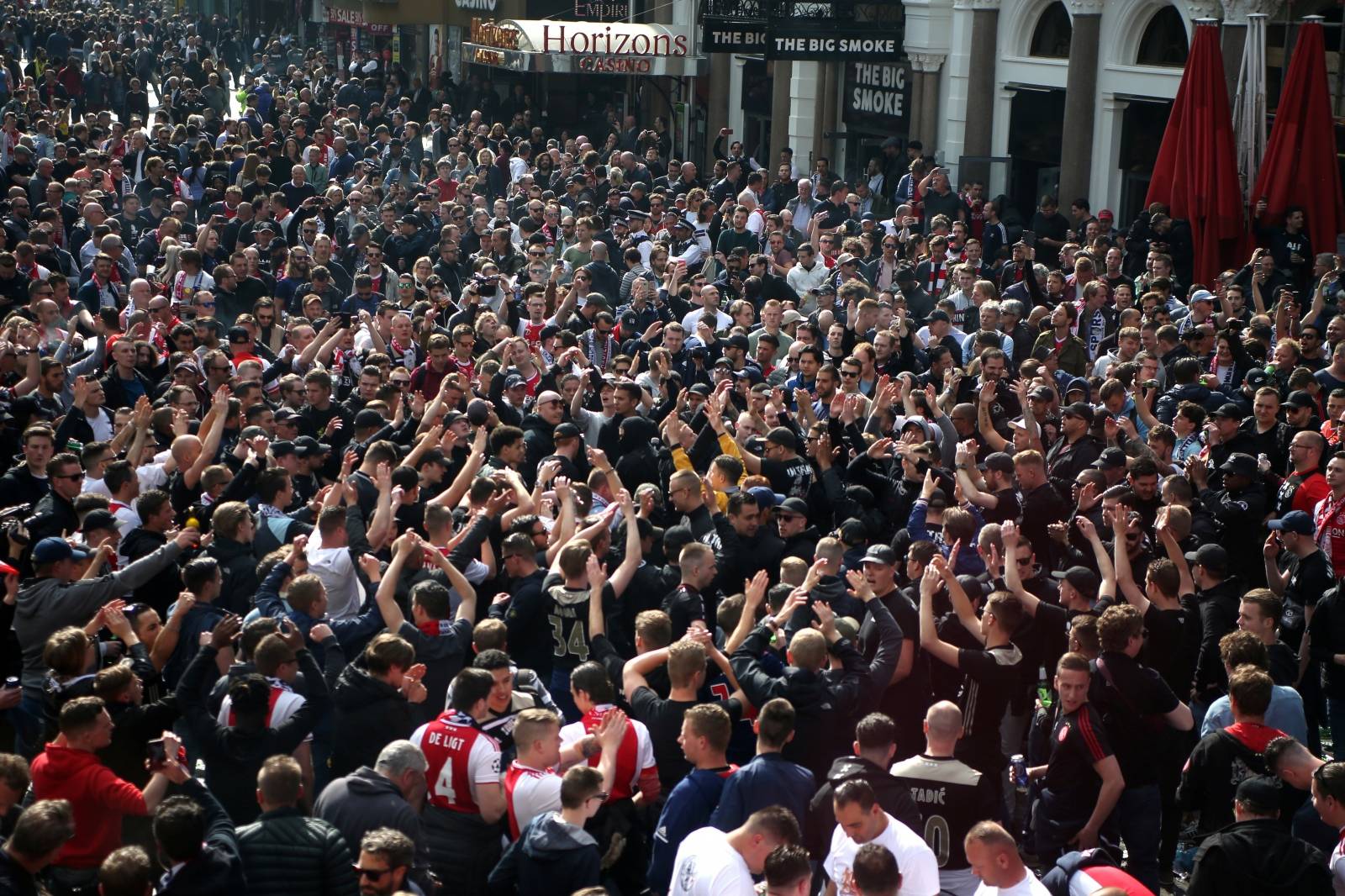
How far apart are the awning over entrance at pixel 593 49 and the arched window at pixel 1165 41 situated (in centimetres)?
990

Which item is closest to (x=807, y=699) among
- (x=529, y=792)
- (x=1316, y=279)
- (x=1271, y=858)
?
→ (x=529, y=792)

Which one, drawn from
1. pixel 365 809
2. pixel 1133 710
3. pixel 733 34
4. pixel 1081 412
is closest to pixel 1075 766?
pixel 1133 710

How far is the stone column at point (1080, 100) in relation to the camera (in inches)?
806

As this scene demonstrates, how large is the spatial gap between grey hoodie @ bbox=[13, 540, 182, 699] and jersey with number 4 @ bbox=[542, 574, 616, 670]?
225 cm

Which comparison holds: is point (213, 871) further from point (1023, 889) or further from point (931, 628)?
point (931, 628)

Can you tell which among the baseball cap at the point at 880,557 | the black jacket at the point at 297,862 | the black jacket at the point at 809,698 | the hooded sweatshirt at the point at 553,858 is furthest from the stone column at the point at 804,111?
the black jacket at the point at 297,862

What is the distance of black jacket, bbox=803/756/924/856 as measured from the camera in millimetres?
6074

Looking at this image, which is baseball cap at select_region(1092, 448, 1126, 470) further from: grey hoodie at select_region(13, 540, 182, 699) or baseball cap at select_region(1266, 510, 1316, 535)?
grey hoodie at select_region(13, 540, 182, 699)

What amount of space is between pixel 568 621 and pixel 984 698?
2082mm

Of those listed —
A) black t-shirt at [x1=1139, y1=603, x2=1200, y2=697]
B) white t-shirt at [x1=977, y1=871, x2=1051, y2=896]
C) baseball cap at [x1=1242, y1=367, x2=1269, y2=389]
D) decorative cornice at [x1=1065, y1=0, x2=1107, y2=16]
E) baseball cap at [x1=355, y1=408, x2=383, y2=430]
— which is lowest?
white t-shirt at [x1=977, y1=871, x2=1051, y2=896]

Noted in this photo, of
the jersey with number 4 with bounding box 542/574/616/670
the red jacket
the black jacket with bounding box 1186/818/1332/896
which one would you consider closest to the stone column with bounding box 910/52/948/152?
the jersey with number 4 with bounding box 542/574/616/670

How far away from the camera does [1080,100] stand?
20.7m

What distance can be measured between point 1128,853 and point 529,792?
290 cm

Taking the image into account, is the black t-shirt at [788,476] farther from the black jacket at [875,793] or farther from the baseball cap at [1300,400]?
the black jacket at [875,793]
